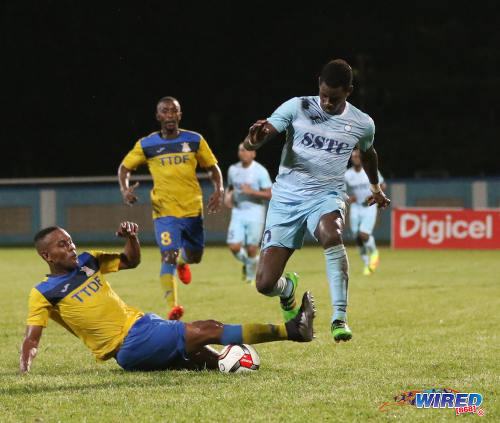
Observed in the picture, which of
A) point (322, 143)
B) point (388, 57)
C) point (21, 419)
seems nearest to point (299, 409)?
point (21, 419)

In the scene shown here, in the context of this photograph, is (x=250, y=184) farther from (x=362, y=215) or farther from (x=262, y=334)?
(x=262, y=334)

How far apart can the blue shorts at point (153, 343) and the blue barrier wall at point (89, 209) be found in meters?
20.9

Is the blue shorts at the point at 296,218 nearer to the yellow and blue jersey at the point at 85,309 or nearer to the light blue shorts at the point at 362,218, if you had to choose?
the yellow and blue jersey at the point at 85,309

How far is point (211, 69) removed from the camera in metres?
39.4

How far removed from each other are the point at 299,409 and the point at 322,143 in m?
2.36

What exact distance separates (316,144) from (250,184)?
8028mm

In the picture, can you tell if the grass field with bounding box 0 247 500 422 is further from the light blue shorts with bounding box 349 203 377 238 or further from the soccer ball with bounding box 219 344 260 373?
the light blue shorts with bounding box 349 203 377 238

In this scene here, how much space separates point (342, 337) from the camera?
588cm

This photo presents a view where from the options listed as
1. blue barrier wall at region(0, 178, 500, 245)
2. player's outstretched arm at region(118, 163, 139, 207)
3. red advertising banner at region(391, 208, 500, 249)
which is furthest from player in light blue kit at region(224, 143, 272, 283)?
blue barrier wall at region(0, 178, 500, 245)

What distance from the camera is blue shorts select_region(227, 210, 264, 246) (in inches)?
568

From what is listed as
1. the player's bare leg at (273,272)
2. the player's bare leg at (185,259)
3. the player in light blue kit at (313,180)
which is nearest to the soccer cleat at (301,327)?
the player in light blue kit at (313,180)

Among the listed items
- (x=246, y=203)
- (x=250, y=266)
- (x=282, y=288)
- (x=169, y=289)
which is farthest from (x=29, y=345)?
(x=246, y=203)

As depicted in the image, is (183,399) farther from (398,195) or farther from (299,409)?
(398,195)

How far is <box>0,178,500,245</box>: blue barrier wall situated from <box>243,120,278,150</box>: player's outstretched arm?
20833 mm
